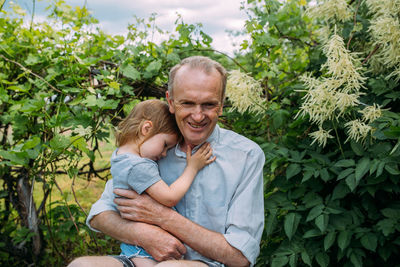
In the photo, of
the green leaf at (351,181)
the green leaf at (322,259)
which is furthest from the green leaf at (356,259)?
the green leaf at (351,181)

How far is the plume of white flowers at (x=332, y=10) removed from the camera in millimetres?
2301

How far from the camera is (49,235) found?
3025 mm

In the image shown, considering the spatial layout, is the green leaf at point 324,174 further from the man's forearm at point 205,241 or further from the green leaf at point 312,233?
the man's forearm at point 205,241

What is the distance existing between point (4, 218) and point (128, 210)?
199 cm

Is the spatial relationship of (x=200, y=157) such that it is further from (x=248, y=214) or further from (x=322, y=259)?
(x=322, y=259)

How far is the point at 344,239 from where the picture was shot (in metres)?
1.82

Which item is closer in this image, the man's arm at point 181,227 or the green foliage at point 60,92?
the man's arm at point 181,227

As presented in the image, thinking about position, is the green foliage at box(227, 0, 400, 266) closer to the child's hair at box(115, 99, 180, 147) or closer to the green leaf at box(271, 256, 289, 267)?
the green leaf at box(271, 256, 289, 267)

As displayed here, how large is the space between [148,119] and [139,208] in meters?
0.47

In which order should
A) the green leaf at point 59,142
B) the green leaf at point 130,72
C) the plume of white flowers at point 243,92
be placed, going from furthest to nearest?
the green leaf at point 130,72
the plume of white flowers at point 243,92
the green leaf at point 59,142

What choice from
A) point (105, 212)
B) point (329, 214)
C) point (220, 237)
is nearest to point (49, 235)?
point (105, 212)

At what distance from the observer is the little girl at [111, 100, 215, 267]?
5.58 ft

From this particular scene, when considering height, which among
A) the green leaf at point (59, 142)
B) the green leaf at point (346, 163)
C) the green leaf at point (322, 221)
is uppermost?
the green leaf at point (59, 142)

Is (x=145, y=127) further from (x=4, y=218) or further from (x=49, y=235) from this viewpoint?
(x=4, y=218)
